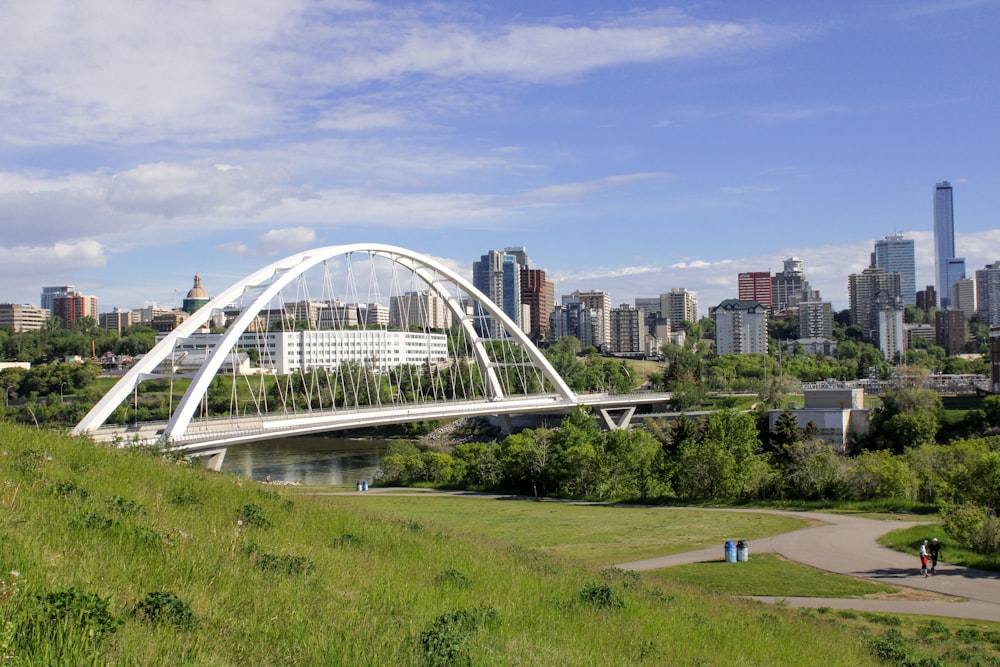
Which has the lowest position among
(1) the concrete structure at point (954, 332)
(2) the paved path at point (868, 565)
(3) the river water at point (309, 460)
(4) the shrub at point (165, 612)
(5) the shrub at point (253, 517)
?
(3) the river water at point (309, 460)

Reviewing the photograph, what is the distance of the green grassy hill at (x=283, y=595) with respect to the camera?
245 inches

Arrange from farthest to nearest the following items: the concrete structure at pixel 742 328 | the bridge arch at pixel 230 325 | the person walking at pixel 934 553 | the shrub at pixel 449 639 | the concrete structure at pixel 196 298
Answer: the concrete structure at pixel 742 328 → the concrete structure at pixel 196 298 → the bridge arch at pixel 230 325 → the person walking at pixel 934 553 → the shrub at pixel 449 639

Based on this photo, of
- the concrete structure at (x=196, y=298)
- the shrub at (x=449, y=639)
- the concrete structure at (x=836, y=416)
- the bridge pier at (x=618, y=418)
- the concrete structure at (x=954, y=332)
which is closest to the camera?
the shrub at (x=449, y=639)

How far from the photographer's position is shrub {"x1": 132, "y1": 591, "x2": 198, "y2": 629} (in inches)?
253

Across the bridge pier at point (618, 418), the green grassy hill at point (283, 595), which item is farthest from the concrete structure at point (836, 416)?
the green grassy hill at point (283, 595)

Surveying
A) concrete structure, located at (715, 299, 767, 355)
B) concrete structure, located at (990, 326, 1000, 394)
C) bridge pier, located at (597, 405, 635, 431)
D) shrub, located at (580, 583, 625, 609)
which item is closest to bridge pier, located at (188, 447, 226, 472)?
shrub, located at (580, 583, 625, 609)

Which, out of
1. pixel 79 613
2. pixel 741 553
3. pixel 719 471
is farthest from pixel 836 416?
pixel 79 613

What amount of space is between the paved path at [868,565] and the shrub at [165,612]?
12.1 meters

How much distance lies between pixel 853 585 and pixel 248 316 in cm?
3756

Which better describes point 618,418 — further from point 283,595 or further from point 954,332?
point 954,332

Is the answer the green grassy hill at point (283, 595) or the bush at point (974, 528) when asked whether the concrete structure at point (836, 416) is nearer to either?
the bush at point (974, 528)

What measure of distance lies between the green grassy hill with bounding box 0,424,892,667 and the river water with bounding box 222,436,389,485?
121 feet

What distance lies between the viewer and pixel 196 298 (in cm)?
12181

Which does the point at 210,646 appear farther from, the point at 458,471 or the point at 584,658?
the point at 458,471
